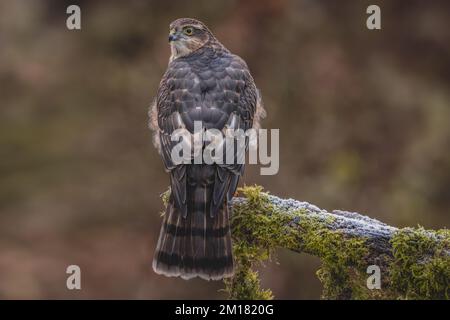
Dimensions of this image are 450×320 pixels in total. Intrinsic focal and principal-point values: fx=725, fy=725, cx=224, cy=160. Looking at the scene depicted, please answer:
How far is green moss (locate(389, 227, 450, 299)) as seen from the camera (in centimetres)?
441

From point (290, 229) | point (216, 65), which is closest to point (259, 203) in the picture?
point (290, 229)

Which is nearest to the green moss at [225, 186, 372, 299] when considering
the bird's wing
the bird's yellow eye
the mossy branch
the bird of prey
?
the mossy branch

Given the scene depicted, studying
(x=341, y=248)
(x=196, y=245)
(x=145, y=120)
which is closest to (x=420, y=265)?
(x=341, y=248)

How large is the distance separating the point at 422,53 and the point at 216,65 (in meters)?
5.78

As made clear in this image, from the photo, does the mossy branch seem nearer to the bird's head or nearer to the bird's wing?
the bird's wing

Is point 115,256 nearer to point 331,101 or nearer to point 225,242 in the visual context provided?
point 331,101

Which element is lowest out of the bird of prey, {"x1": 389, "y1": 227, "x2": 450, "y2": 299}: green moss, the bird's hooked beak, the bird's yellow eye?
{"x1": 389, "y1": 227, "x2": 450, "y2": 299}: green moss

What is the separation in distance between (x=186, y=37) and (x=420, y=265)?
125 inches

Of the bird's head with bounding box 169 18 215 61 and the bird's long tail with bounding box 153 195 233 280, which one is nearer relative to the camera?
the bird's long tail with bounding box 153 195 233 280

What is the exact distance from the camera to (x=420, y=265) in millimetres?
4477

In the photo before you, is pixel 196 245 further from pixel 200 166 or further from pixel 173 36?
pixel 173 36

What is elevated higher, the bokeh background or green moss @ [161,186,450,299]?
the bokeh background

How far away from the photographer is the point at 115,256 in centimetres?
1064

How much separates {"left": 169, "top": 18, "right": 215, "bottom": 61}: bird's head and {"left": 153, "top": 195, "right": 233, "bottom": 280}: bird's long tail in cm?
196
